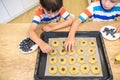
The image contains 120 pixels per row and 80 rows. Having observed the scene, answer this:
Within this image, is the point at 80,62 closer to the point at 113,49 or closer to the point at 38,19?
the point at 113,49

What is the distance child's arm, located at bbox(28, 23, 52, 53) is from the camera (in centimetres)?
96

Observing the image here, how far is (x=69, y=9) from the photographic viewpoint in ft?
7.80

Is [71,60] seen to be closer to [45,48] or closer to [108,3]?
[45,48]

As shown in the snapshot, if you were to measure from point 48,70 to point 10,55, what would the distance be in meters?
0.25

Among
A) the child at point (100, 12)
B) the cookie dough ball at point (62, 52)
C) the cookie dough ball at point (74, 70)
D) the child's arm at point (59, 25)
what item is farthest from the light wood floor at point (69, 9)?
the cookie dough ball at point (74, 70)

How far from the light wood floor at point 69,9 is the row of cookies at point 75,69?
1443mm

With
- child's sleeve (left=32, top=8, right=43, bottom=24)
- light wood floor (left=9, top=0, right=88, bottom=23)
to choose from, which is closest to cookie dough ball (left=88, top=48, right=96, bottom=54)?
child's sleeve (left=32, top=8, right=43, bottom=24)

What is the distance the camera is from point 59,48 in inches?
39.0

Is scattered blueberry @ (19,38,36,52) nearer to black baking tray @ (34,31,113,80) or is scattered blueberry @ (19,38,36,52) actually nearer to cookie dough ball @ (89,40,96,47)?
black baking tray @ (34,31,113,80)

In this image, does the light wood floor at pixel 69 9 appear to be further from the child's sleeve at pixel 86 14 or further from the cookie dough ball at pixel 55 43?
the cookie dough ball at pixel 55 43

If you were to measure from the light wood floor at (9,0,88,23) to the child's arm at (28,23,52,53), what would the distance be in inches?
47.0

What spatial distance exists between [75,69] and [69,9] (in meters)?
1.60

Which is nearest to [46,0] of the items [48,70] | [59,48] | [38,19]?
[38,19]

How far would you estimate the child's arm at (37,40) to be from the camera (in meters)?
0.96
